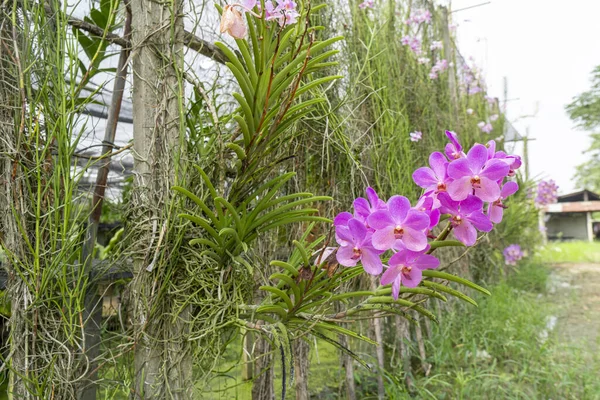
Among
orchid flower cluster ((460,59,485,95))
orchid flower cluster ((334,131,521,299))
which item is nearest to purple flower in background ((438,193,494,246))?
orchid flower cluster ((334,131,521,299))

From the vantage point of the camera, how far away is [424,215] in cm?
56

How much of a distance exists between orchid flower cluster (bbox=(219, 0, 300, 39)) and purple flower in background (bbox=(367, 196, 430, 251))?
354mm

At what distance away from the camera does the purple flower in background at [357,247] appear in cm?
60

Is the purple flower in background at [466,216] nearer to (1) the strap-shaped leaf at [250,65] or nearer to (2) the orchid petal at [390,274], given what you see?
(2) the orchid petal at [390,274]

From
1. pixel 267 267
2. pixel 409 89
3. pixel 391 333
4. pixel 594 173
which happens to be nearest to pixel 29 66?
pixel 267 267

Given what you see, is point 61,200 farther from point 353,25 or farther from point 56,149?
point 353,25

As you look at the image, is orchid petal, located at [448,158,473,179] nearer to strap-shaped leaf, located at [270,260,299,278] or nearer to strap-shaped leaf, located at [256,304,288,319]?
strap-shaped leaf, located at [270,260,299,278]

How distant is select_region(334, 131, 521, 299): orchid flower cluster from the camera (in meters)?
0.57

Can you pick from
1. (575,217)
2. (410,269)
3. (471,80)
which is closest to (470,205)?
(410,269)

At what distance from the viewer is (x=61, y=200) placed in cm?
76

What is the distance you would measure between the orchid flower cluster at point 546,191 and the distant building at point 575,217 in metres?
10.3

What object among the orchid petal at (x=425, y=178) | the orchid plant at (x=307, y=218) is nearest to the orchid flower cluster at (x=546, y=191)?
the orchid plant at (x=307, y=218)

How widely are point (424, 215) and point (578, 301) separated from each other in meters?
4.33

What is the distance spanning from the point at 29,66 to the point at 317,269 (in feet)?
1.87
